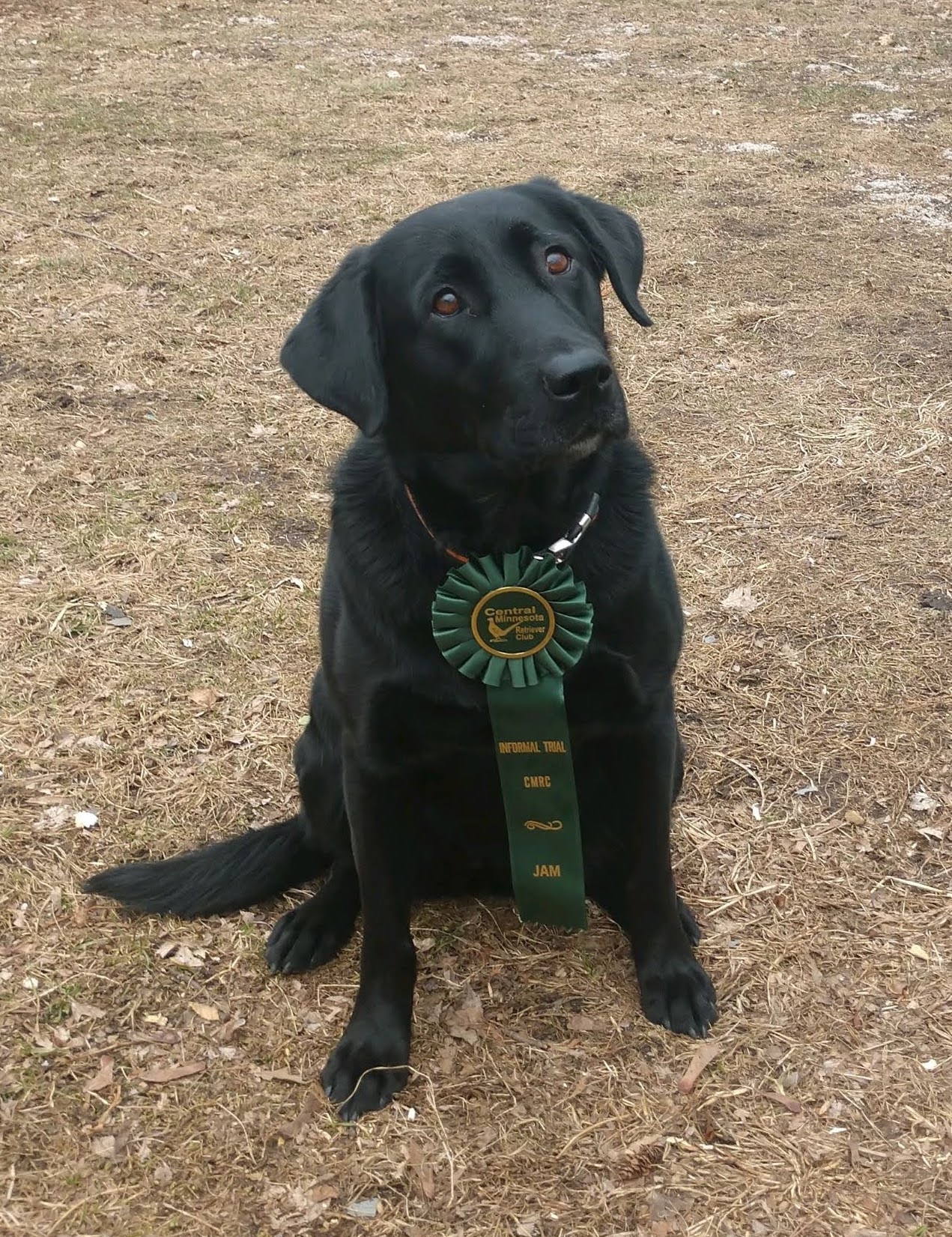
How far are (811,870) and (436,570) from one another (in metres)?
1.31

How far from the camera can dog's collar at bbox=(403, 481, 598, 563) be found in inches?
92.3

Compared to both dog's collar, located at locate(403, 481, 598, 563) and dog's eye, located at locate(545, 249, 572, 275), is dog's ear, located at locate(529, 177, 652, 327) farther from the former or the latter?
dog's collar, located at locate(403, 481, 598, 563)

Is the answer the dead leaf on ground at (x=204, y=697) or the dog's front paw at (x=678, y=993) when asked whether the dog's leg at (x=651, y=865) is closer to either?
the dog's front paw at (x=678, y=993)

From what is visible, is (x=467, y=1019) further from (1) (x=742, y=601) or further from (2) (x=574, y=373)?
(1) (x=742, y=601)

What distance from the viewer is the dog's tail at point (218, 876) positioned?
2.85 m

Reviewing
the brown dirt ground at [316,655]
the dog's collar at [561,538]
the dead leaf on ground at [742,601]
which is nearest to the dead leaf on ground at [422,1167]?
the brown dirt ground at [316,655]

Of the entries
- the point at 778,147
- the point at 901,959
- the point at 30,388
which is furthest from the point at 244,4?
the point at 901,959

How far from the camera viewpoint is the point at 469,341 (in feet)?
7.34

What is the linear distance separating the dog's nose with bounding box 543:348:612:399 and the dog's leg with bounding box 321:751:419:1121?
2.75 ft

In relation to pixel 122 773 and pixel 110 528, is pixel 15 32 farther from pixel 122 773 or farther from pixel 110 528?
pixel 122 773

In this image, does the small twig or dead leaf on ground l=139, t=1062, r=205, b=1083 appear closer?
dead leaf on ground l=139, t=1062, r=205, b=1083

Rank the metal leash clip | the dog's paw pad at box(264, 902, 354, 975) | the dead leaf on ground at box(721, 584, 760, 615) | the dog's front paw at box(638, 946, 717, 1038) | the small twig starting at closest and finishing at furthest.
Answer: the metal leash clip → the dog's front paw at box(638, 946, 717, 1038) → the dog's paw pad at box(264, 902, 354, 975) → the small twig → the dead leaf on ground at box(721, 584, 760, 615)

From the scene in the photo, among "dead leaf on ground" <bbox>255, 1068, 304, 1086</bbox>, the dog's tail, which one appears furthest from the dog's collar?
"dead leaf on ground" <bbox>255, 1068, 304, 1086</bbox>

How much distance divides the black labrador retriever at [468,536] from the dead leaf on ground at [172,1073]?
285 millimetres
